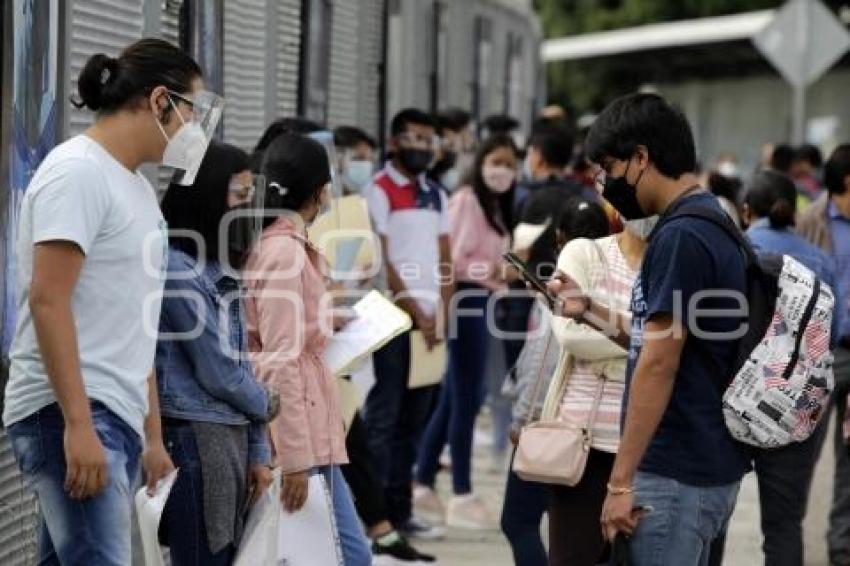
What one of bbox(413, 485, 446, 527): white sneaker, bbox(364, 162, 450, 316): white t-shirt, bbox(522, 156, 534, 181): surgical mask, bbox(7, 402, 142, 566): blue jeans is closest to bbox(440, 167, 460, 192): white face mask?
bbox(522, 156, 534, 181): surgical mask

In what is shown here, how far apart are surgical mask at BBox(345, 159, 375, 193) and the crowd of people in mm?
1488

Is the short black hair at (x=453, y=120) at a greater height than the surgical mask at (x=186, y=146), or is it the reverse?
the short black hair at (x=453, y=120)

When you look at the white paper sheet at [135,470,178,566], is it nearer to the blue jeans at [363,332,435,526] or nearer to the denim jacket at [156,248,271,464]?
the denim jacket at [156,248,271,464]

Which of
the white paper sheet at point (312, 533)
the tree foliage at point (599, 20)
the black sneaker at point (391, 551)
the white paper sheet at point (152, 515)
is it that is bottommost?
the black sneaker at point (391, 551)

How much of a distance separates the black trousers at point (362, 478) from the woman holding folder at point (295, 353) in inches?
65.5

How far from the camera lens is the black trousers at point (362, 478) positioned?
26.5ft

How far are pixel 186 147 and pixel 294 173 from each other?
4.68 ft

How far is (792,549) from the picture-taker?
7.08 metres

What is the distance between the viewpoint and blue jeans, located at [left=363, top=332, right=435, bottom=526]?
9055 millimetres

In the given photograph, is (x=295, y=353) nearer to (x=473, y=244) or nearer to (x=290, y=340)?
(x=290, y=340)

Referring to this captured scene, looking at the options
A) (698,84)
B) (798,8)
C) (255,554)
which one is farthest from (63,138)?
(698,84)

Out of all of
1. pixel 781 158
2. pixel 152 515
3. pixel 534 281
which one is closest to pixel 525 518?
pixel 534 281

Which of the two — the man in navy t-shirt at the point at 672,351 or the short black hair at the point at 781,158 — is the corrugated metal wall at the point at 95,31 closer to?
the man in navy t-shirt at the point at 672,351

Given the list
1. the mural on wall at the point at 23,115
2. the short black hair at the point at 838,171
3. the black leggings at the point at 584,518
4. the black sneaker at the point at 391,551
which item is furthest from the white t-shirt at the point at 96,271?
the short black hair at the point at 838,171
